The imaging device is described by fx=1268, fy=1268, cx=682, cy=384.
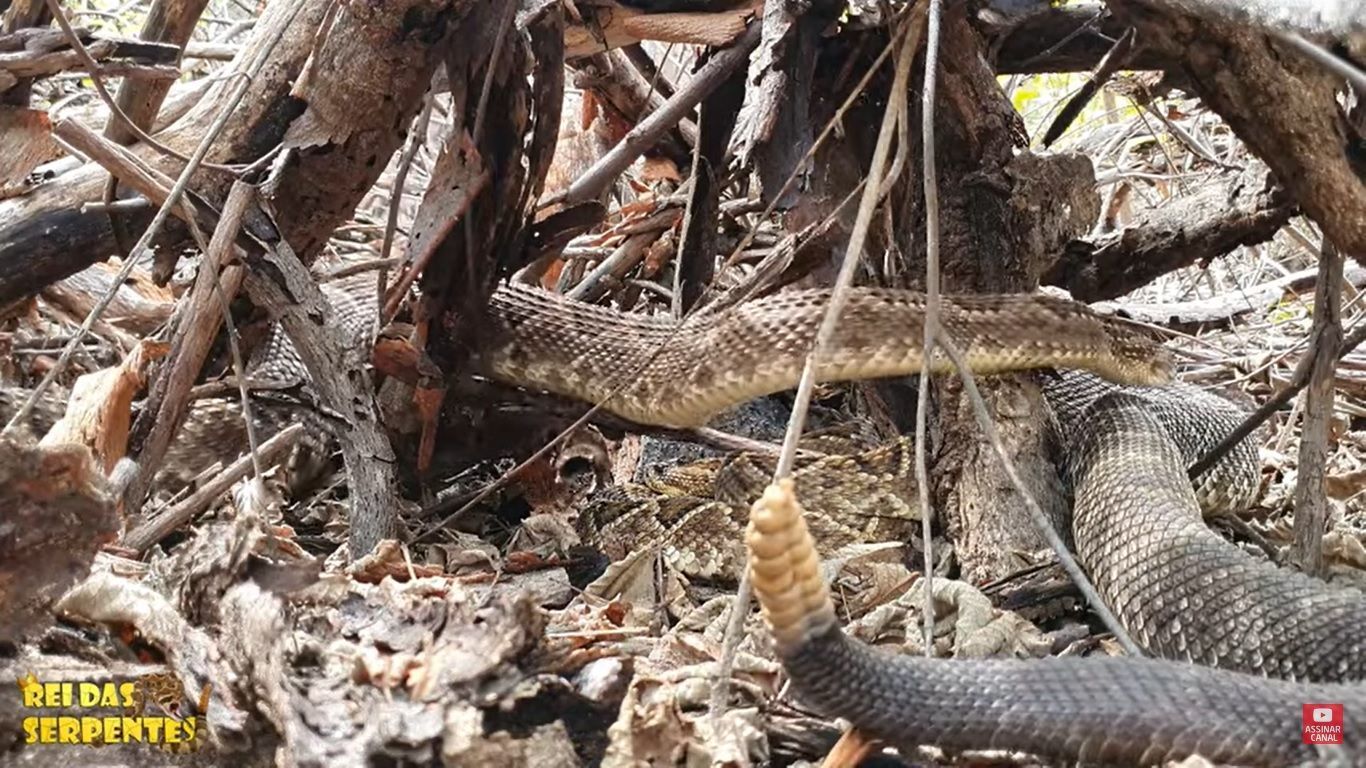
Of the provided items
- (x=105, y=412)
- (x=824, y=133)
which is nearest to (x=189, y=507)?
(x=105, y=412)

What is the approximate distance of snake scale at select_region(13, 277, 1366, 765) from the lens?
1.82 meters

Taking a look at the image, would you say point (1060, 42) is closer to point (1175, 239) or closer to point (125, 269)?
point (1175, 239)

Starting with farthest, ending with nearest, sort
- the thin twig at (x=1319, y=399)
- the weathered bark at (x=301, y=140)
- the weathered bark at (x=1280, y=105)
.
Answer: the weathered bark at (x=301, y=140), the thin twig at (x=1319, y=399), the weathered bark at (x=1280, y=105)

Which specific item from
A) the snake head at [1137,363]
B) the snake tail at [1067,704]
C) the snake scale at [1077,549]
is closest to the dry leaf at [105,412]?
the snake scale at [1077,549]

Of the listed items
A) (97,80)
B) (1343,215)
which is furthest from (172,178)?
(1343,215)

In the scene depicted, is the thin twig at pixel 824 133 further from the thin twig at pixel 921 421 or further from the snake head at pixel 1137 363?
the snake head at pixel 1137 363

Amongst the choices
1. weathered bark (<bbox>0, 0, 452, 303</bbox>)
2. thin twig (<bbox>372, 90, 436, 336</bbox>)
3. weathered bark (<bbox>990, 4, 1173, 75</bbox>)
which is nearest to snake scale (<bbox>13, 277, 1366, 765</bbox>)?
thin twig (<bbox>372, 90, 436, 336</bbox>)

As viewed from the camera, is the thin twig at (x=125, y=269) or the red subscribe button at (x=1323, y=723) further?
the thin twig at (x=125, y=269)

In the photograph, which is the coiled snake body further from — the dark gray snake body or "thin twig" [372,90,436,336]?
"thin twig" [372,90,436,336]

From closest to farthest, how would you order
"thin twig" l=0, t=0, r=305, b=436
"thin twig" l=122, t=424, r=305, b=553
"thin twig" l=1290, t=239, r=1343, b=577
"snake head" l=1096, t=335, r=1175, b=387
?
"thin twig" l=0, t=0, r=305, b=436 < "thin twig" l=122, t=424, r=305, b=553 < "thin twig" l=1290, t=239, r=1343, b=577 < "snake head" l=1096, t=335, r=1175, b=387

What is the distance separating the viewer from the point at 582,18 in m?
3.91

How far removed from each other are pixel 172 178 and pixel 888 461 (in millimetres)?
2305

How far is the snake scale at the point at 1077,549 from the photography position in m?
1.82

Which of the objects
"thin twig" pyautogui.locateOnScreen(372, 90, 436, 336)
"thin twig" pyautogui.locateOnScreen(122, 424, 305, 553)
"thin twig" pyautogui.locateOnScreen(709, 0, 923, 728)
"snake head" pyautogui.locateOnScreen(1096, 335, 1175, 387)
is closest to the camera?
"thin twig" pyautogui.locateOnScreen(709, 0, 923, 728)
